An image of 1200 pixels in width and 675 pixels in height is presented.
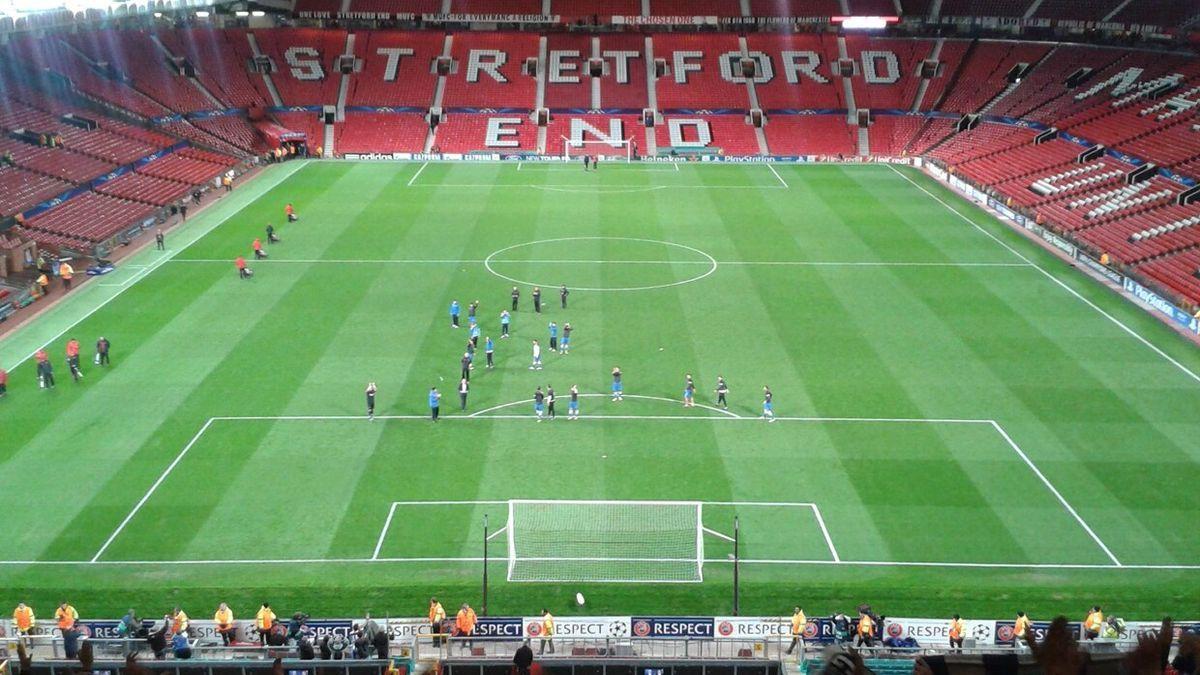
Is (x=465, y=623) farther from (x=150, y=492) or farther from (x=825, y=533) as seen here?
(x=150, y=492)

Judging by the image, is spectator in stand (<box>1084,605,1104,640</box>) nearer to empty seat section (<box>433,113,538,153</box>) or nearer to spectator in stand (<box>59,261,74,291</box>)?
spectator in stand (<box>59,261,74,291</box>)

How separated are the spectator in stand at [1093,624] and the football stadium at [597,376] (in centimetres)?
10

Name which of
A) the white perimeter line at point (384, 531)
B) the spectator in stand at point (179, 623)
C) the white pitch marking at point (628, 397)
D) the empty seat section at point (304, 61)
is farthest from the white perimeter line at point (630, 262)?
the empty seat section at point (304, 61)

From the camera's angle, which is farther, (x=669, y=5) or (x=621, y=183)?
(x=669, y=5)

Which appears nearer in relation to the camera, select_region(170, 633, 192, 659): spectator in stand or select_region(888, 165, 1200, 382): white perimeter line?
select_region(170, 633, 192, 659): spectator in stand

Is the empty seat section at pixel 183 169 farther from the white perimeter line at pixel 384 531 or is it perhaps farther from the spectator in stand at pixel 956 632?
the spectator in stand at pixel 956 632

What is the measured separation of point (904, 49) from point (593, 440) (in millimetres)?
71507

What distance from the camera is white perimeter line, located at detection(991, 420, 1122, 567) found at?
26297mm

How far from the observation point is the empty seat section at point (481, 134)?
82688 mm

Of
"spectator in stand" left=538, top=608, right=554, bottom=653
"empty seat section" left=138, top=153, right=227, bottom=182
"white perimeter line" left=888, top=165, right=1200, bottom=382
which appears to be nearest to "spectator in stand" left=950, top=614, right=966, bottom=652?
"spectator in stand" left=538, top=608, right=554, bottom=653

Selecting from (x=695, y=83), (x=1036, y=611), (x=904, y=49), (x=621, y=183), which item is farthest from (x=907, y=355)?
(x=904, y=49)

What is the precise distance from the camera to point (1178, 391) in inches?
1400

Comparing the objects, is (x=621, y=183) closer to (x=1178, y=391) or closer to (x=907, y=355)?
(x=907, y=355)

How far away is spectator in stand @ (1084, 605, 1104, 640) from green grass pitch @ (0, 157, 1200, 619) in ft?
5.29
